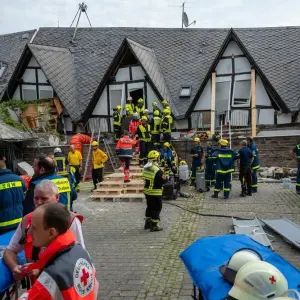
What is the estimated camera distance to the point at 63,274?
241 cm

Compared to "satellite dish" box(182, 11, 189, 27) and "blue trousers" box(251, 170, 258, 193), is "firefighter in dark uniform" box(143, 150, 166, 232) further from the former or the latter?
"satellite dish" box(182, 11, 189, 27)

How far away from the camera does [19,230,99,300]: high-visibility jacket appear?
2.40m

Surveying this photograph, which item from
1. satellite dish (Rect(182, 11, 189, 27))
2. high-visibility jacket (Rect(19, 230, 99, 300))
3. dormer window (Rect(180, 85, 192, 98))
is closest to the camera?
high-visibility jacket (Rect(19, 230, 99, 300))

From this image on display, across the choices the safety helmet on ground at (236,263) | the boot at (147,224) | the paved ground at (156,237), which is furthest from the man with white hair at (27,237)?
the boot at (147,224)

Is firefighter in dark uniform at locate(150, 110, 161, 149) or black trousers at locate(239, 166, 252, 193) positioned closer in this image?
black trousers at locate(239, 166, 252, 193)

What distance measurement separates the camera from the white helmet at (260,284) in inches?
105

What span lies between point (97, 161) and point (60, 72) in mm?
9751

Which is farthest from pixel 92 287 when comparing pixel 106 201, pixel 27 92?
pixel 27 92

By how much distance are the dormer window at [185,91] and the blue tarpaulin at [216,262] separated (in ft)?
54.9

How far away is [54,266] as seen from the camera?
2.44m

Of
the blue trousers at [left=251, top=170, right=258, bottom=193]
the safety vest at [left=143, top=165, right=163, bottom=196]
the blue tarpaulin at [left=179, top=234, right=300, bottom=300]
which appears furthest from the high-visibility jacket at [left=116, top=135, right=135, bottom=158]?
the blue tarpaulin at [left=179, top=234, right=300, bottom=300]

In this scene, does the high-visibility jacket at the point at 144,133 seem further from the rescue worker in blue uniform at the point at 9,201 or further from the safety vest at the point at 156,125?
the rescue worker in blue uniform at the point at 9,201

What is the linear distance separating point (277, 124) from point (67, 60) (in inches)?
495

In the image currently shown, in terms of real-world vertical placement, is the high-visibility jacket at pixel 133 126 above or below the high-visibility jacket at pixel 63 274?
above
